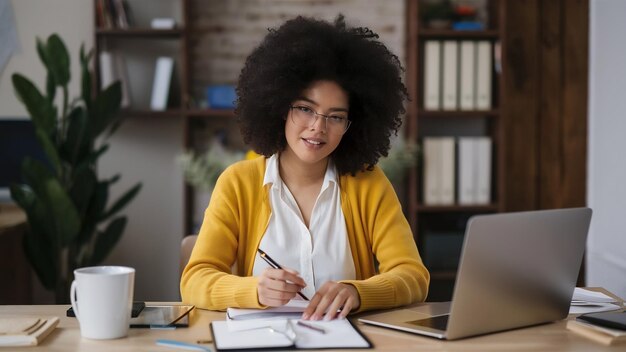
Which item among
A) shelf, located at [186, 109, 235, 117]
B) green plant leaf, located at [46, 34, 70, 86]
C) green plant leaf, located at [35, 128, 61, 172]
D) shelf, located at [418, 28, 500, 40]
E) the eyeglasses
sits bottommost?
green plant leaf, located at [35, 128, 61, 172]

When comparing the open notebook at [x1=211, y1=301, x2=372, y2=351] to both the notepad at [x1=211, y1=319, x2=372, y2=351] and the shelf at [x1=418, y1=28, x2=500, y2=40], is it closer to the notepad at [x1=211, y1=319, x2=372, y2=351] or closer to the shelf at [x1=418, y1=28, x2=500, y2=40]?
the notepad at [x1=211, y1=319, x2=372, y2=351]

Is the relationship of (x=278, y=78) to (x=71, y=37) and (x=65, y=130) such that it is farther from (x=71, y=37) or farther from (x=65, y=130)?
(x=71, y=37)

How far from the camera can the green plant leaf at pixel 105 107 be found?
3.33 m

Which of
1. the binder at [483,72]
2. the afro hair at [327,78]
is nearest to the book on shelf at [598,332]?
the afro hair at [327,78]

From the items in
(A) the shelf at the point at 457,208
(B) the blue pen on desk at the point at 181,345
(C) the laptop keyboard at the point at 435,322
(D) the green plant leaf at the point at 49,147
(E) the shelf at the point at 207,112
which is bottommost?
(A) the shelf at the point at 457,208

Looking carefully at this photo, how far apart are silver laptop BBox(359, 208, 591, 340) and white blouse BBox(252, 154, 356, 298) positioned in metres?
0.36

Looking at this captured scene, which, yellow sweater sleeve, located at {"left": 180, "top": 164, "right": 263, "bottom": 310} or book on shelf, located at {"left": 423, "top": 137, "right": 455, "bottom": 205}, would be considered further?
book on shelf, located at {"left": 423, "top": 137, "right": 455, "bottom": 205}

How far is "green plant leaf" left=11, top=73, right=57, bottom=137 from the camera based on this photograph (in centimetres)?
319

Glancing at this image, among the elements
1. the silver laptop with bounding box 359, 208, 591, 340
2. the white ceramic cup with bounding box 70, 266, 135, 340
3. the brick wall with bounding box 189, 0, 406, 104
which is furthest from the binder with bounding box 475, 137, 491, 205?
the white ceramic cup with bounding box 70, 266, 135, 340

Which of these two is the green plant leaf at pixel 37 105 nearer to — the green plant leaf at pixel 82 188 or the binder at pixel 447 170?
the green plant leaf at pixel 82 188

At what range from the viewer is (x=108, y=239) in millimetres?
3428

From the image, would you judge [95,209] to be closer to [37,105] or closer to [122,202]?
[122,202]

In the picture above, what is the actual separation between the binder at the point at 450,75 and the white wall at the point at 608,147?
0.82 metres

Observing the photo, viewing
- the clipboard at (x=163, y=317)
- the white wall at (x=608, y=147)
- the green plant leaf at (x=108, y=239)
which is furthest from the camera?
the green plant leaf at (x=108, y=239)
